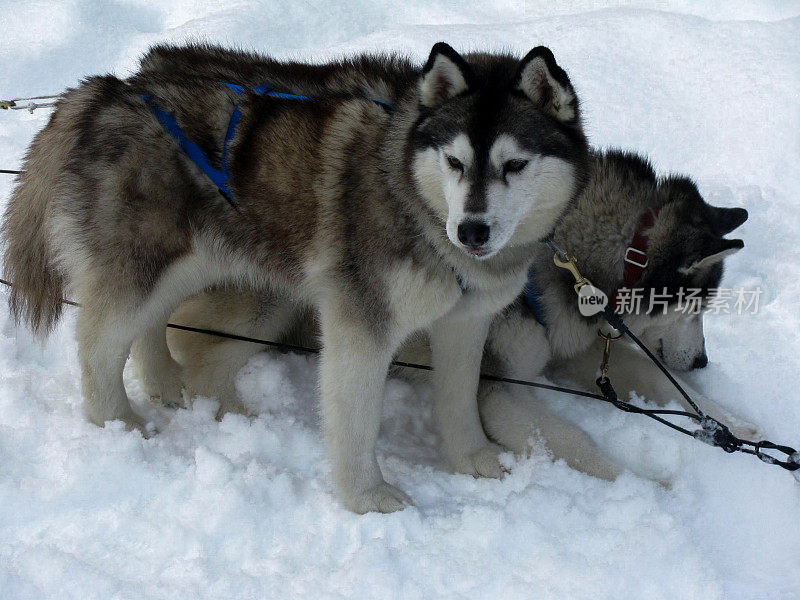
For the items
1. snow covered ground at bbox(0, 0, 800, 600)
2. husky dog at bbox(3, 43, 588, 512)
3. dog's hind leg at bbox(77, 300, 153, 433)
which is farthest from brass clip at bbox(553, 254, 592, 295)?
dog's hind leg at bbox(77, 300, 153, 433)

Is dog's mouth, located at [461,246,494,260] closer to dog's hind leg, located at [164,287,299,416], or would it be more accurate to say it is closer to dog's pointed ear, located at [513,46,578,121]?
dog's pointed ear, located at [513,46,578,121]

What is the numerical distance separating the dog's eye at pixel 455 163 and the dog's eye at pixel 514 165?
135 millimetres

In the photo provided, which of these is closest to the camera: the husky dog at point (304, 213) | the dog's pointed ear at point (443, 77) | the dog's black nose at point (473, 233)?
the dog's black nose at point (473, 233)

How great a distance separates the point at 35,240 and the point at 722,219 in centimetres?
286

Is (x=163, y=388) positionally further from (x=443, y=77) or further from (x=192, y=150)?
(x=443, y=77)

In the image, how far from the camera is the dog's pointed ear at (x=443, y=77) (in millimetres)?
2273

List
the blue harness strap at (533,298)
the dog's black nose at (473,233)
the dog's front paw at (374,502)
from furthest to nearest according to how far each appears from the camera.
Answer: the blue harness strap at (533,298) < the dog's front paw at (374,502) < the dog's black nose at (473,233)

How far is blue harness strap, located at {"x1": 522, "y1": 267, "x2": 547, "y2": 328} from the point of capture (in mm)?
3229

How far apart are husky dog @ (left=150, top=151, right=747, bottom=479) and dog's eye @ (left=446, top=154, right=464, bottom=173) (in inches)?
A: 33.5

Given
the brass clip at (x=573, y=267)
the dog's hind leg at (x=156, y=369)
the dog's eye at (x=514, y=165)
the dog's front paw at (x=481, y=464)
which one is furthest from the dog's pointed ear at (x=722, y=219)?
the dog's hind leg at (x=156, y=369)

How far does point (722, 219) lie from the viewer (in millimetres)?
3135

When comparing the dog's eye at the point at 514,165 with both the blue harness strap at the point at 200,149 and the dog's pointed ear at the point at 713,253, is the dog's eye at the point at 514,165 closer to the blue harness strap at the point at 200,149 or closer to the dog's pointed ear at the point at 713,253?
the blue harness strap at the point at 200,149

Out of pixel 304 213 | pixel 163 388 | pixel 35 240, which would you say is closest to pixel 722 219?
pixel 304 213

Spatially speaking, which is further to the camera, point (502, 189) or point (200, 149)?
point (200, 149)
